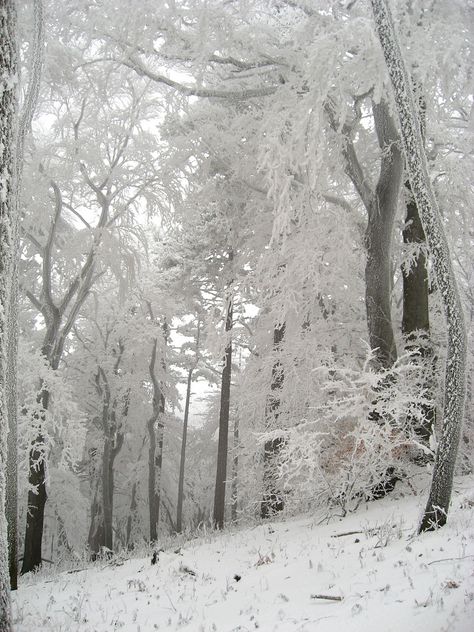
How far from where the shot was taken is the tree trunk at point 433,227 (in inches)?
162

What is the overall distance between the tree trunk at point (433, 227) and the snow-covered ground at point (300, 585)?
0.84 m

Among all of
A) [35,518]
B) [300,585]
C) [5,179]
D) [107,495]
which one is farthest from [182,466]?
[5,179]

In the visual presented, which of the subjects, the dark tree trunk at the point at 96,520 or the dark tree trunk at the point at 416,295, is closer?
the dark tree trunk at the point at 416,295

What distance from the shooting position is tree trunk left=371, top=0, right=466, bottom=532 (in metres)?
4.11

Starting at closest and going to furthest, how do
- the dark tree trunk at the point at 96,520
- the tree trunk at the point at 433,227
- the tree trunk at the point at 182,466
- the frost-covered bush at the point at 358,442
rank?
the tree trunk at the point at 433,227
the frost-covered bush at the point at 358,442
the dark tree trunk at the point at 96,520
the tree trunk at the point at 182,466

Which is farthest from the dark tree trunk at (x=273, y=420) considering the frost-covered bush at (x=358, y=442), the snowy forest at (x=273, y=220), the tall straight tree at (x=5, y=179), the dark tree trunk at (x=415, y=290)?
the tall straight tree at (x=5, y=179)

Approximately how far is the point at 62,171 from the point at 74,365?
414 inches

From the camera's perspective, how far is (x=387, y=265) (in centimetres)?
773

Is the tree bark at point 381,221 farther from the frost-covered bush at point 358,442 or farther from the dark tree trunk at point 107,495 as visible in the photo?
the dark tree trunk at point 107,495

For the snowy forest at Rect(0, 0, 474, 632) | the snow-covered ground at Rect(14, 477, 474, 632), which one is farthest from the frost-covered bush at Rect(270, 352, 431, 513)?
the snow-covered ground at Rect(14, 477, 474, 632)

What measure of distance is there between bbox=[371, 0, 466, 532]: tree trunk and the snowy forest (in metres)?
0.02

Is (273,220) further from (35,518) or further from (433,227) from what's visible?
(35,518)

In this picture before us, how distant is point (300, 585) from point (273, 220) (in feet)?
23.4

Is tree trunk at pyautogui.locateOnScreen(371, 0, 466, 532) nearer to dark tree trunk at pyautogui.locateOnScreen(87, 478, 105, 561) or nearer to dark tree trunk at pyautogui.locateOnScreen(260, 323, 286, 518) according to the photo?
dark tree trunk at pyautogui.locateOnScreen(260, 323, 286, 518)
